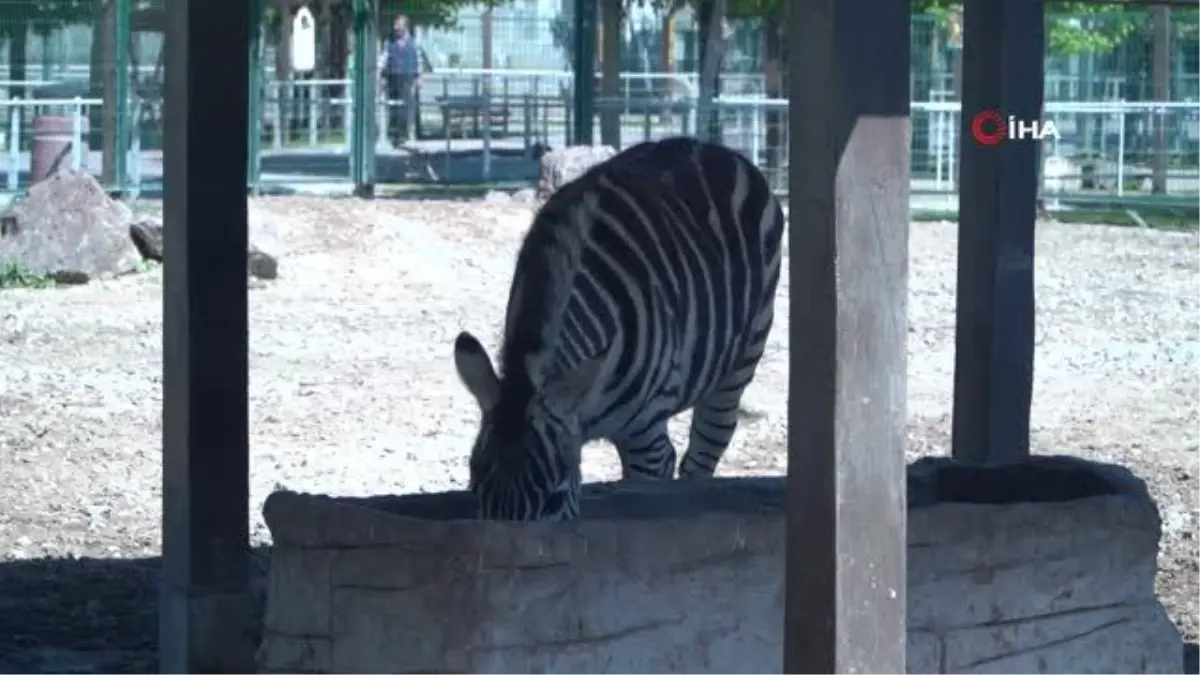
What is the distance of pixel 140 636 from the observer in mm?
6785

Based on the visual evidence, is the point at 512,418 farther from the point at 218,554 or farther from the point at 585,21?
the point at 585,21

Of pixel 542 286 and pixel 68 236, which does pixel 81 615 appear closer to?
pixel 542 286

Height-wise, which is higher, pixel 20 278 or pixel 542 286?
pixel 542 286

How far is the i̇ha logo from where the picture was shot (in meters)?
6.47

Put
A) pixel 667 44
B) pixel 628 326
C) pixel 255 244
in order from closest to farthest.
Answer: pixel 628 326 → pixel 255 244 → pixel 667 44

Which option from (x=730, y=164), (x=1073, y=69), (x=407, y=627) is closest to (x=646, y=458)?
(x=730, y=164)

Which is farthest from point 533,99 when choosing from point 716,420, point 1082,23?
point 716,420

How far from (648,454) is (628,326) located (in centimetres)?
53

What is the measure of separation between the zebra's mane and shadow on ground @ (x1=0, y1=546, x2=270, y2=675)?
0.95 m

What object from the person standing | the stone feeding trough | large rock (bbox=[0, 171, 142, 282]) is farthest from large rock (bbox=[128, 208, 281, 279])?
the stone feeding trough

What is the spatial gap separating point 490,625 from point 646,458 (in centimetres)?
278

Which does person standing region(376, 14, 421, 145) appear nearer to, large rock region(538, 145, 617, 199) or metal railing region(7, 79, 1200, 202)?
metal railing region(7, 79, 1200, 202)

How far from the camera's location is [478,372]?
5844 millimetres

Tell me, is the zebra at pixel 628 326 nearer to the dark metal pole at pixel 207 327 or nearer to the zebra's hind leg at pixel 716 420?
the zebra's hind leg at pixel 716 420
